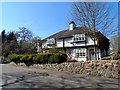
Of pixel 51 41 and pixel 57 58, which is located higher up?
pixel 51 41

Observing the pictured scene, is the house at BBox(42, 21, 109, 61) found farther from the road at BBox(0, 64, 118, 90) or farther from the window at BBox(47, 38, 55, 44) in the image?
the road at BBox(0, 64, 118, 90)

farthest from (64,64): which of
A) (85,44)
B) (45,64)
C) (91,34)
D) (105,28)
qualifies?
(85,44)

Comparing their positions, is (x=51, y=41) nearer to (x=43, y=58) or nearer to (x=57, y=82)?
(x=43, y=58)

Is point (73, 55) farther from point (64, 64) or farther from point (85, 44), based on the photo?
point (64, 64)

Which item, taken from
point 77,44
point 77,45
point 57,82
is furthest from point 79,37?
point 57,82

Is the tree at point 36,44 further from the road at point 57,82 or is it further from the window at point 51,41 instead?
the road at point 57,82

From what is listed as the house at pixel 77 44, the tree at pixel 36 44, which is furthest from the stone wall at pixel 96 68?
the tree at pixel 36 44

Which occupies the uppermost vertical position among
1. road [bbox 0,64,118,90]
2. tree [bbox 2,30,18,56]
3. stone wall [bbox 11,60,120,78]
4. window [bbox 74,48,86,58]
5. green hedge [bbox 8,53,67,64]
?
tree [bbox 2,30,18,56]

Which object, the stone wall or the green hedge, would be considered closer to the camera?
the stone wall

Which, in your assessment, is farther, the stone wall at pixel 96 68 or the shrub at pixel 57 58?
the shrub at pixel 57 58

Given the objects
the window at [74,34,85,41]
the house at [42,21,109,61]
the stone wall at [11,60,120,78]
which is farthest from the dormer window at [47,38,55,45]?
the stone wall at [11,60,120,78]

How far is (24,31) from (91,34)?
3387cm

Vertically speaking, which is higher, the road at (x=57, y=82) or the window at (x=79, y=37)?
the window at (x=79, y=37)

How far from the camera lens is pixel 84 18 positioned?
808 inches
